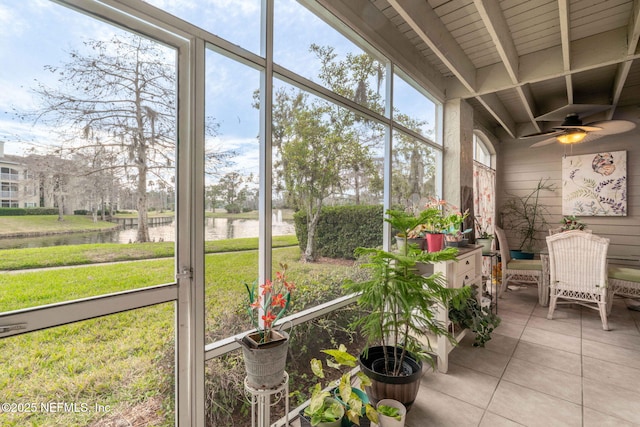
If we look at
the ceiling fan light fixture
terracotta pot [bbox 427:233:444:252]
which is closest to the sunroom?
terracotta pot [bbox 427:233:444:252]

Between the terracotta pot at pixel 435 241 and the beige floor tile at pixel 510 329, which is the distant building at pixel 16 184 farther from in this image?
the beige floor tile at pixel 510 329

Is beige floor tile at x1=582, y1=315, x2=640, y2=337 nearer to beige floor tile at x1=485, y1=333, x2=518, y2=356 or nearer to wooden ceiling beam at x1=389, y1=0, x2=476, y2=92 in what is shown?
beige floor tile at x1=485, y1=333, x2=518, y2=356

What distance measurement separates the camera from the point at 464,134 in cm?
353

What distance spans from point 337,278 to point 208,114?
57.9 inches

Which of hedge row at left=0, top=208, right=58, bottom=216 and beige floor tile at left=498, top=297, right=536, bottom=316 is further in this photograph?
beige floor tile at left=498, top=297, right=536, bottom=316

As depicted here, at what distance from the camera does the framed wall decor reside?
4.23 meters

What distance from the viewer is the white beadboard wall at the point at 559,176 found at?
4.18 m

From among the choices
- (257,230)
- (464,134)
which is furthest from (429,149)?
(257,230)

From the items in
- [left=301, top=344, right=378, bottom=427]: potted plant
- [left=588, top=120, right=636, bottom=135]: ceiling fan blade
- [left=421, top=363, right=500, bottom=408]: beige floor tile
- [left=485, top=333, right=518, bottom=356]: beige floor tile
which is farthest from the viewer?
[left=588, top=120, right=636, bottom=135]: ceiling fan blade

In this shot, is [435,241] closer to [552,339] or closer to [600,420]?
[600,420]

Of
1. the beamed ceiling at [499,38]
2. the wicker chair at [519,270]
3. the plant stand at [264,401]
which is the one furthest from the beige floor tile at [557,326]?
the plant stand at [264,401]

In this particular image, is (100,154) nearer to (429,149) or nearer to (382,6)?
(382,6)

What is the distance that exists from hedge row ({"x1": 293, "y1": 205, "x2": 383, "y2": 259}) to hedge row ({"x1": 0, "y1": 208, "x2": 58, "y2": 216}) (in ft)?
3.75

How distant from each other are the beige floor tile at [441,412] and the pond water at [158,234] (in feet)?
4.52
